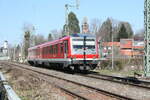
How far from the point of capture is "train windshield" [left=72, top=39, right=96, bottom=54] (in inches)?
897

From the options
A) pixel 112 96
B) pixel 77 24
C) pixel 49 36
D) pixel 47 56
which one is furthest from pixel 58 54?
pixel 49 36

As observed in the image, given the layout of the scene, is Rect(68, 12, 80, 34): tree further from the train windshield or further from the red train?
the train windshield

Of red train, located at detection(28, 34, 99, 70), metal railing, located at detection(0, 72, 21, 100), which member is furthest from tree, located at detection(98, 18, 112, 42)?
metal railing, located at detection(0, 72, 21, 100)

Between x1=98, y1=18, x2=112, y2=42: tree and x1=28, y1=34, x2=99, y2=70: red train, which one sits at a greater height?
x1=98, y1=18, x2=112, y2=42: tree

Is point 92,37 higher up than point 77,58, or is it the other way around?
point 92,37

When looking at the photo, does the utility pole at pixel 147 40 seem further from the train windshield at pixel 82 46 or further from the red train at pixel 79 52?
the train windshield at pixel 82 46

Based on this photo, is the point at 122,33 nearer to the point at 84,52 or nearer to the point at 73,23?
the point at 73,23

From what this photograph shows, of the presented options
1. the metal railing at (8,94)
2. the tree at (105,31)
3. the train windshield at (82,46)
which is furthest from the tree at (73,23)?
the metal railing at (8,94)

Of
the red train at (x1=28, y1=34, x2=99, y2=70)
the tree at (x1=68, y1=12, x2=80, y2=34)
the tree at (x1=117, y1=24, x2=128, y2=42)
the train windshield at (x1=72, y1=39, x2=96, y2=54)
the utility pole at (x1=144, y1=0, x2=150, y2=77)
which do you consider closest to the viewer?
the utility pole at (x1=144, y1=0, x2=150, y2=77)

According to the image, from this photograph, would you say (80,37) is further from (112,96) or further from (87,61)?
(112,96)

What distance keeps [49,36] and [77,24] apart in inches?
932

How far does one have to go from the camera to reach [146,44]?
18328 millimetres

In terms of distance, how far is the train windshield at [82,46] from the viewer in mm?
22789

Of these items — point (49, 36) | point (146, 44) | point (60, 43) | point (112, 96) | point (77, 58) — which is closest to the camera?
point (112, 96)
